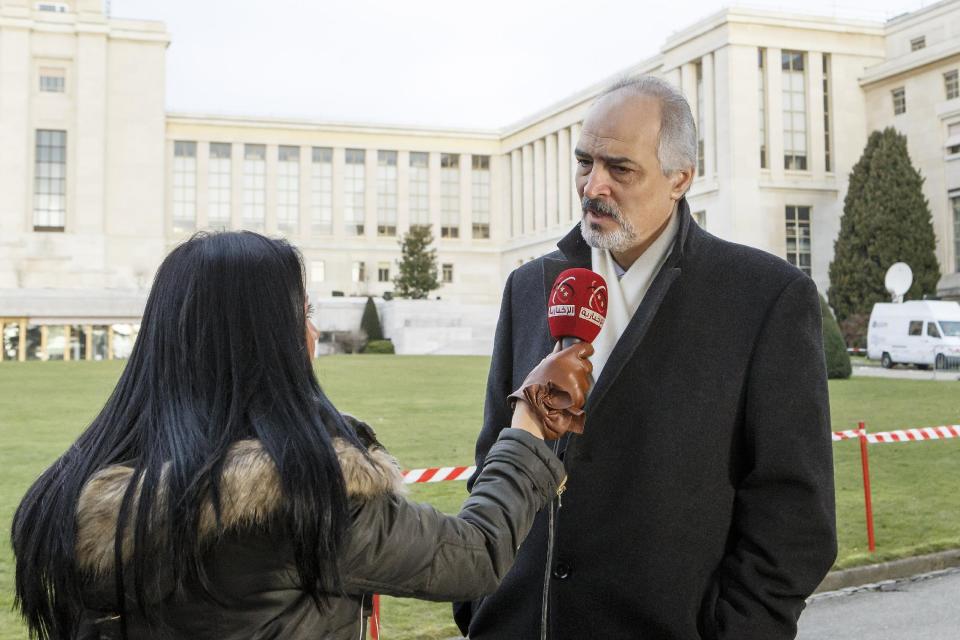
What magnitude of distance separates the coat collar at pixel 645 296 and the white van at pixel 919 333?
25.4 meters

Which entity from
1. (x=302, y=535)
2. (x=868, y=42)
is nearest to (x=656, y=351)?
(x=302, y=535)

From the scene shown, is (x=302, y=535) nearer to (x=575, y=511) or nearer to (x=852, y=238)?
(x=575, y=511)

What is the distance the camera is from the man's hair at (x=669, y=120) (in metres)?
2.49

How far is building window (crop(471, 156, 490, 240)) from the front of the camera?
73188 millimetres

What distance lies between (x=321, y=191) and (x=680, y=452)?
226ft

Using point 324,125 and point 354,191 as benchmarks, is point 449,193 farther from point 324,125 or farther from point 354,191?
point 324,125

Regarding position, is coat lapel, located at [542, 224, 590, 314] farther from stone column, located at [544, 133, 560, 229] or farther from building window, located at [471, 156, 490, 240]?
building window, located at [471, 156, 490, 240]

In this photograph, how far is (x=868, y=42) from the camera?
155 feet

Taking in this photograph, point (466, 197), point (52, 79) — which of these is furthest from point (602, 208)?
point (466, 197)

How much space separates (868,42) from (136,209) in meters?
39.9

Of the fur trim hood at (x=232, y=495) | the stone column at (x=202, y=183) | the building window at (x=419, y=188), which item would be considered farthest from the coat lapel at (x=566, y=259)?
the building window at (x=419, y=188)

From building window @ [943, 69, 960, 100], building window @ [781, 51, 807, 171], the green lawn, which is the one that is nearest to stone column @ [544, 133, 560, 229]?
building window @ [781, 51, 807, 171]

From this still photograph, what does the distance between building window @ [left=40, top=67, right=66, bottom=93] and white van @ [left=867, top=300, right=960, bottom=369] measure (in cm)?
4388

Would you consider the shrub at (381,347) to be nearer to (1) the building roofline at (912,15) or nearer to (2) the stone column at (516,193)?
(1) the building roofline at (912,15)
